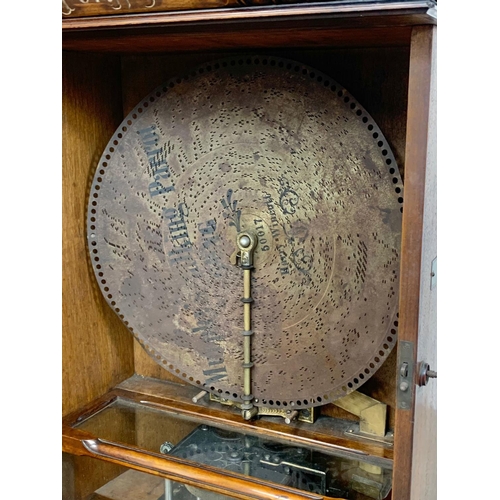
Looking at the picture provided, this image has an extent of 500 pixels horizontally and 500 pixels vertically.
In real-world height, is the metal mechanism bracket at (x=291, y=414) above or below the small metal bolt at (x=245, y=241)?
below

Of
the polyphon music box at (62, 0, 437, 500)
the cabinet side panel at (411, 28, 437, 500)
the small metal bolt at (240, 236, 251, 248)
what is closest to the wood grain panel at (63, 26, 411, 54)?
the polyphon music box at (62, 0, 437, 500)

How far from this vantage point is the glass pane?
1216 mm

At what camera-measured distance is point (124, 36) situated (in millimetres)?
1071

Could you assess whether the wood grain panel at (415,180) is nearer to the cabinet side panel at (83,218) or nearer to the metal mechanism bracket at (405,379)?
the metal mechanism bracket at (405,379)

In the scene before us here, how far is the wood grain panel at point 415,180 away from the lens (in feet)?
2.93

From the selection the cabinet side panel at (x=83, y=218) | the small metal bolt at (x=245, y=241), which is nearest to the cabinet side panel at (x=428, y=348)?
the small metal bolt at (x=245, y=241)

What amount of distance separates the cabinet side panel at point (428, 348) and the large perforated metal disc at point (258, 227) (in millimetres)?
145

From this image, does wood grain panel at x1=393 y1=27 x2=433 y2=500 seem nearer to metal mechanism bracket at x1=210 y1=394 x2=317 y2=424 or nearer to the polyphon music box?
Result: the polyphon music box

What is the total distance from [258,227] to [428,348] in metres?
0.42

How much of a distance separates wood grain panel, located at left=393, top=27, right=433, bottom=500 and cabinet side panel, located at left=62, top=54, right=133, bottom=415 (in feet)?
2.49

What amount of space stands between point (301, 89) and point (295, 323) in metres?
0.44

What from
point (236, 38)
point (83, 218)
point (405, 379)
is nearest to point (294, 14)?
point (236, 38)

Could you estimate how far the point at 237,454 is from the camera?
1.31 metres

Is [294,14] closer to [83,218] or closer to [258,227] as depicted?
[258,227]
